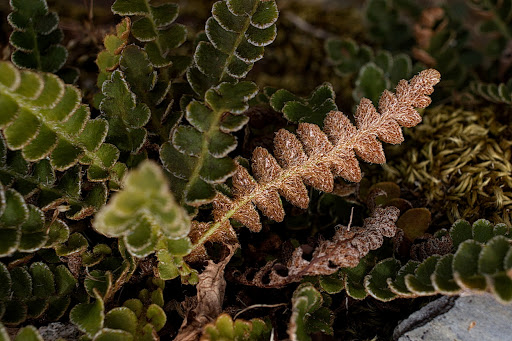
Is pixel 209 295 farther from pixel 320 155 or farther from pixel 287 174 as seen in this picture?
pixel 320 155

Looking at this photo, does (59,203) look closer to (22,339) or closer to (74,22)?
(22,339)

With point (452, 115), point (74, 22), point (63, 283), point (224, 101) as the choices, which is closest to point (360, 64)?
point (452, 115)

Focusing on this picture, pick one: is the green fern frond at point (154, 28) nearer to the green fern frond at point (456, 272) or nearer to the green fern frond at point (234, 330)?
the green fern frond at point (234, 330)

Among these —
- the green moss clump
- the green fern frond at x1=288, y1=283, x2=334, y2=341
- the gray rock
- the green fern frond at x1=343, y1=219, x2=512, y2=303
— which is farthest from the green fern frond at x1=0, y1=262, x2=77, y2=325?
the green moss clump

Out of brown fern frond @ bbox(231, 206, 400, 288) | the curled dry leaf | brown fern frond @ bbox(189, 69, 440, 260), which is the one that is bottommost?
the curled dry leaf

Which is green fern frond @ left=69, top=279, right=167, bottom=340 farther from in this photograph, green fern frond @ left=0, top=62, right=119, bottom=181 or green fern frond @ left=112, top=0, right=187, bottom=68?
green fern frond @ left=112, top=0, right=187, bottom=68

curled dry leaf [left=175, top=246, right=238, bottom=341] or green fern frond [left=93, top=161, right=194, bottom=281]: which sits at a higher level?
green fern frond [left=93, top=161, right=194, bottom=281]

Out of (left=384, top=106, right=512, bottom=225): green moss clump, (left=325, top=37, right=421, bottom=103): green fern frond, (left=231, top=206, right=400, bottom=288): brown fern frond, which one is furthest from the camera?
(left=325, top=37, right=421, bottom=103): green fern frond
